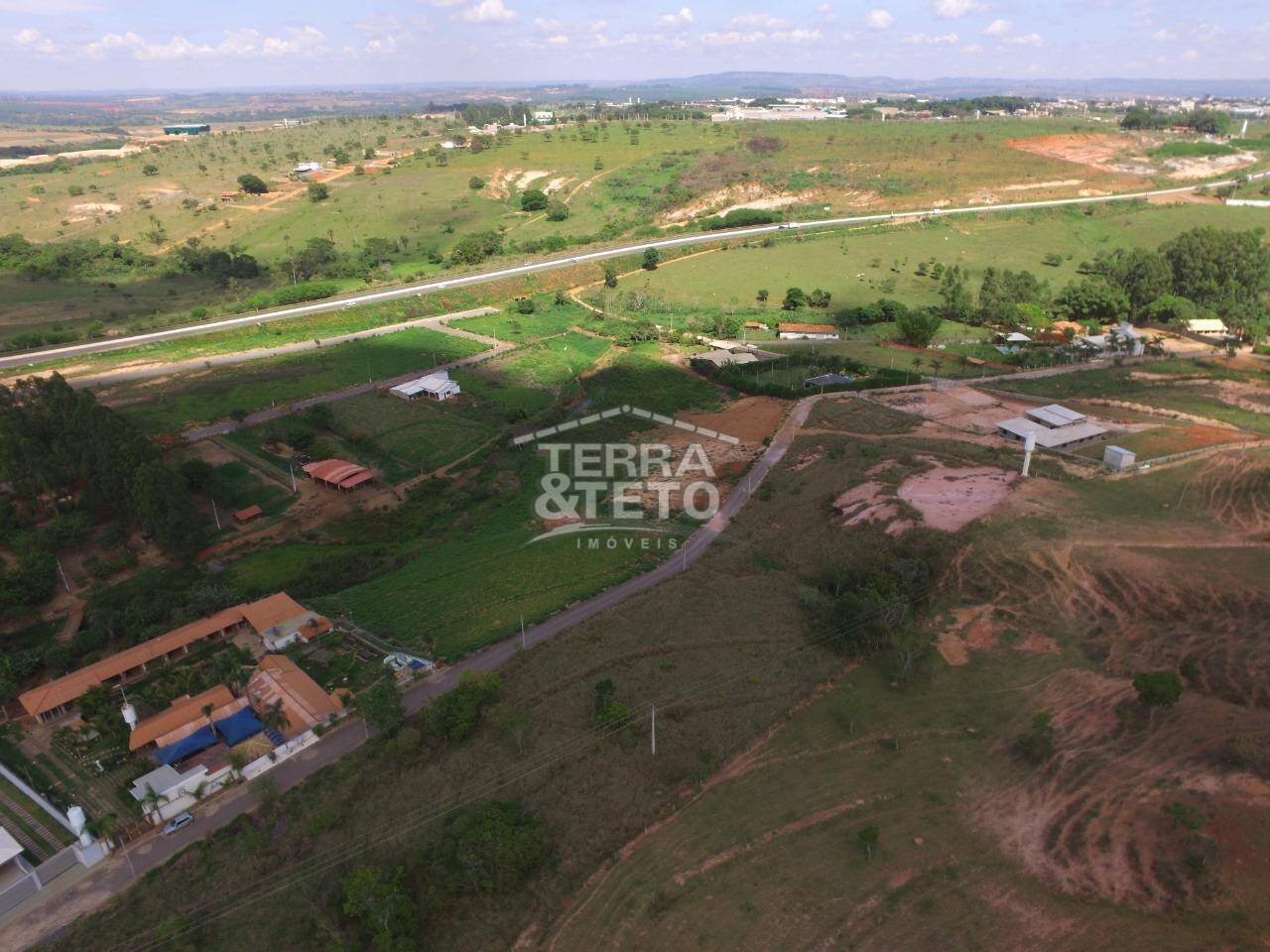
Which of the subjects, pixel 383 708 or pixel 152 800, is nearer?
pixel 152 800

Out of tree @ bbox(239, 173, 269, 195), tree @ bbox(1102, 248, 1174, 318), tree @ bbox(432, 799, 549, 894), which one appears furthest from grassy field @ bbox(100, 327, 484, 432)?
tree @ bbox(239, 173, 269, 195)

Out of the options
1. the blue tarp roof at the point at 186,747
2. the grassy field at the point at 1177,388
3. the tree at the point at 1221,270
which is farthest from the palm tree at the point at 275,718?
the tree at the point at 1221,270

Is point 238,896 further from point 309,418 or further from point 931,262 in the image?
point 931,262

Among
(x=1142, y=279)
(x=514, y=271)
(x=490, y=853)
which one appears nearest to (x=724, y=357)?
(x=514, y=271)

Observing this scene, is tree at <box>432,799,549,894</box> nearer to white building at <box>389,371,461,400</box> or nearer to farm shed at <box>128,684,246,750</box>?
farm shed at <box>128,684,246,750</box>

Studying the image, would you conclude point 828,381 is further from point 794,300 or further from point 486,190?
point 486,190

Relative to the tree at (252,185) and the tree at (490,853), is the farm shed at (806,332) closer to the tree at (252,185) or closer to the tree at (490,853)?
the tree at (490,853)
